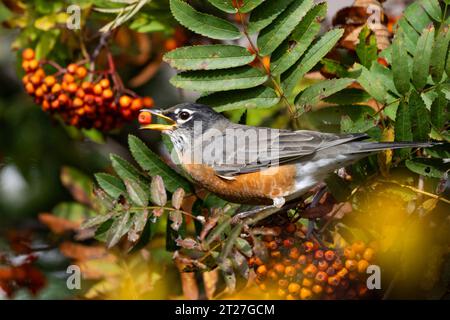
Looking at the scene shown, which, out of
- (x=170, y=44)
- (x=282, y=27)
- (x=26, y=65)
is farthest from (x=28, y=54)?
(x=282, y=27)

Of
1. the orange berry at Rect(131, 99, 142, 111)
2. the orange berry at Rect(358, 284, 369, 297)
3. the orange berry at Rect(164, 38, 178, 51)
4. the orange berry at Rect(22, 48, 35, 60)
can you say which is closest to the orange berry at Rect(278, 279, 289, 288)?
the orange berry at Rect(358, 284, 369, 297)

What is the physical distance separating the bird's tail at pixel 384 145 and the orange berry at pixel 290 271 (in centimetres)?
36

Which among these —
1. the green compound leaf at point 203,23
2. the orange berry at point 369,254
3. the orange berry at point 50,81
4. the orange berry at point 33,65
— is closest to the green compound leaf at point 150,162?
the green compound leaf at point 203,23

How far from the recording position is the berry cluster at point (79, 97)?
9.64 ft

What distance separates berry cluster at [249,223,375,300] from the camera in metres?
2.14

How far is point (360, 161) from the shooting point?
2232 mm

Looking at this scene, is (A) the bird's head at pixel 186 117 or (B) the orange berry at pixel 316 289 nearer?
(B) the orange berry at pixel 316 289

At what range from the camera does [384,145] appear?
2.09 meters

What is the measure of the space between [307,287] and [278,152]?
483 millimetres

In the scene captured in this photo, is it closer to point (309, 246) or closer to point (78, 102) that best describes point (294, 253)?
point (309, 246)

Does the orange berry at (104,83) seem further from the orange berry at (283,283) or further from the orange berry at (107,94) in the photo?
the orange berry at (283,283)

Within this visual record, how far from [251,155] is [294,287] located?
55 cm
